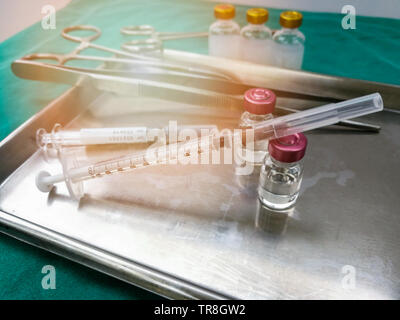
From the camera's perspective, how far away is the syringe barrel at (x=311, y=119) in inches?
17.2

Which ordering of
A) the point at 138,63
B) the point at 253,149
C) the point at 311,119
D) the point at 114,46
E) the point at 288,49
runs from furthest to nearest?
the point at 114,46, the point at 288,49, the point at 138,63, the point at 253,149, the point at 311,119

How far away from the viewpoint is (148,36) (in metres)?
0.94

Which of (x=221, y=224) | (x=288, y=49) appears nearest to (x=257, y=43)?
(x=288, y=49)

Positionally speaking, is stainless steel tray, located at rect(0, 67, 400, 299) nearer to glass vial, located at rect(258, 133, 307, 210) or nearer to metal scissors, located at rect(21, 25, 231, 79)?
glass vial, located at rect(258, 133, 307, 210)

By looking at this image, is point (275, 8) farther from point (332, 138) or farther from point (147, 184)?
point (147, 184)

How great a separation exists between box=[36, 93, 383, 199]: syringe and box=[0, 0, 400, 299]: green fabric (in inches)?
4.2

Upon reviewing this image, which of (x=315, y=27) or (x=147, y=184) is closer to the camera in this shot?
(x=147, y=184)

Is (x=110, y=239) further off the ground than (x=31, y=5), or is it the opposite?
(x=31, y=5)

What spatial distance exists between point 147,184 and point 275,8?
3.01 feet

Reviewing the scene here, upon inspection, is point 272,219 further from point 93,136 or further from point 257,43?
point 257,43

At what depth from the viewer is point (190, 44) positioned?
1012mm

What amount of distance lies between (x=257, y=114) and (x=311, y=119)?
9cm

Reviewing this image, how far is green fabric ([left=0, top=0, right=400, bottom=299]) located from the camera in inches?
17.8
